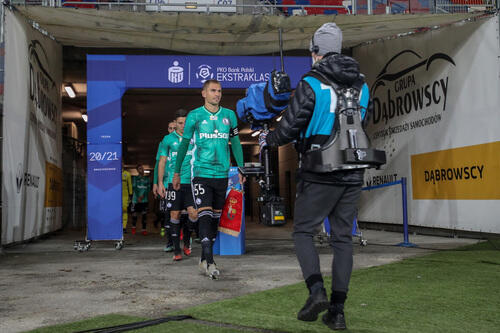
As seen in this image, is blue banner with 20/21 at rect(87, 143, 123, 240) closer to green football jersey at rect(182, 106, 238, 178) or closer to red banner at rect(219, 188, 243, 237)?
red banner at rect(219, 188, 243, 237)

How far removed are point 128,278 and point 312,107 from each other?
2.97m

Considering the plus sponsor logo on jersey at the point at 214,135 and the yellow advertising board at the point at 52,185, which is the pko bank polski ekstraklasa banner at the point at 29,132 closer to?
the yellow advertising board at the point at 52,185

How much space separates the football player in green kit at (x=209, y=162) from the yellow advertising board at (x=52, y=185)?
620 cm

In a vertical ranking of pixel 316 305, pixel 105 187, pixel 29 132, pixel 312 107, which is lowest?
pixel 316 305

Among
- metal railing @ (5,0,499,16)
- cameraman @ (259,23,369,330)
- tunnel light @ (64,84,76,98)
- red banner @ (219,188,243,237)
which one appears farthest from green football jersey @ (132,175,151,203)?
cameraman @ (259,23,369,330)

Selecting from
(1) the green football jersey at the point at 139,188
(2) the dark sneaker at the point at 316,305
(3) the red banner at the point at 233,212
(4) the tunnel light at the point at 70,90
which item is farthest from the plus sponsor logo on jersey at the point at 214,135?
(4) the tunnel light at the point at 70,90

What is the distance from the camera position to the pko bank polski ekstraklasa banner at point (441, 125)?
8.30m

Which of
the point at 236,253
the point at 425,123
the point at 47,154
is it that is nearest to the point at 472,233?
the point at 425,123

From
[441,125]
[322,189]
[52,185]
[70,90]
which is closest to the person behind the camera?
[322,189]

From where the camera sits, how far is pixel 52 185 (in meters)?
11.0

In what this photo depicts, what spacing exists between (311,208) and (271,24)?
6004 millimetres

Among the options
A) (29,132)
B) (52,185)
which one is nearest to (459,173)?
(29,132)

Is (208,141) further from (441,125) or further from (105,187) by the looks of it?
(441,125)

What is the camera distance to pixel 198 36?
9.07m
